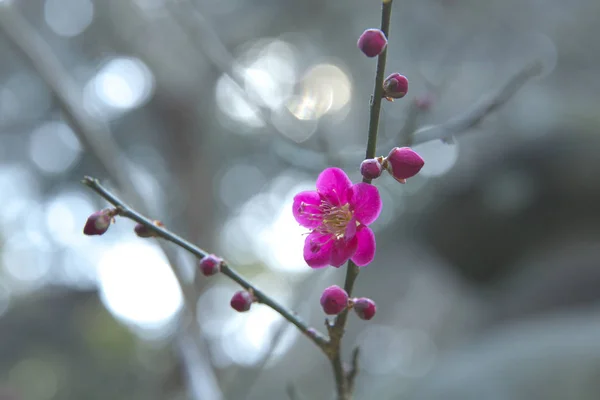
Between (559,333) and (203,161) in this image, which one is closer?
(559,333)

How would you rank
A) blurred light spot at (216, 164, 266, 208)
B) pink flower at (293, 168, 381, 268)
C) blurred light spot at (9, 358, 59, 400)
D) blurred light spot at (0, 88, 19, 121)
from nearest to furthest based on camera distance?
pink flower at (293, 168, 381, 268) → blurred light spot at (9, 358, 59, 400) → blurred light spot at (0, 88, 19, 121) → blurred light spot at (216, 164, 266, 208)

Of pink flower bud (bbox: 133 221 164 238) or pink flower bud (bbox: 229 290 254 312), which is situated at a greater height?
pink flower bud (bbox: 133 221 164 238)

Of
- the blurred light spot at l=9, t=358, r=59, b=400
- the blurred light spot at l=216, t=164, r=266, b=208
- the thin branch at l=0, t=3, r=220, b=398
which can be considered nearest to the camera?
the thin branch at l=0, t=3, r=220, b=398

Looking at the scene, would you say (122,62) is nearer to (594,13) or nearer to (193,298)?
(193,298)

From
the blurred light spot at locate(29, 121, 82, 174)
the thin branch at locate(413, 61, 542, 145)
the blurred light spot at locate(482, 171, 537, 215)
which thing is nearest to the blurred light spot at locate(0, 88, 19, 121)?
the blurred light spot at locate(29, 121, 82, 174)

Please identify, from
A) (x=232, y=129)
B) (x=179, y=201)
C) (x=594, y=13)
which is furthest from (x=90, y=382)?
(x=594, y=13)

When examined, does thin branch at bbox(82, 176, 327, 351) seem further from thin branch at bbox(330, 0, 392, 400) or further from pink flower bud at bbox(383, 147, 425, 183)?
pink flower bud at bbox(383, 147, 425, 183)
